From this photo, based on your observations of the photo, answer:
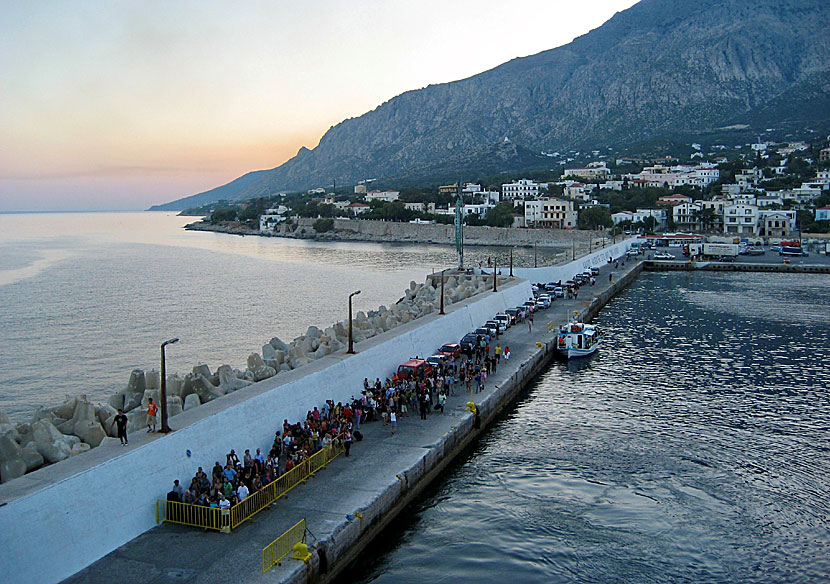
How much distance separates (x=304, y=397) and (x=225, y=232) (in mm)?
170069

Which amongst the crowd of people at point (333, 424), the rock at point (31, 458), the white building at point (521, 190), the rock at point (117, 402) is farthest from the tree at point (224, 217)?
the rock at point (31, 458)

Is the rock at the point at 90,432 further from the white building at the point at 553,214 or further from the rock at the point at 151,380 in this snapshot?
the white building at the point at 553,214

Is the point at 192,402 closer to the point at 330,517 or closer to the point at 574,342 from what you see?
the point at 330,517

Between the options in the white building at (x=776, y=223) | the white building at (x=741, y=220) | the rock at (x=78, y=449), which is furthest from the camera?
the white building at (x=741, y=220)

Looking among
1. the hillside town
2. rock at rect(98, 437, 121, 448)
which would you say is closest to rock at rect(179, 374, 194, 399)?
rock at rect(98, 437, 121, 448)

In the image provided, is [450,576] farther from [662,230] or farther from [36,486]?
[662,230]

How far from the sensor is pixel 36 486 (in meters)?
10.3

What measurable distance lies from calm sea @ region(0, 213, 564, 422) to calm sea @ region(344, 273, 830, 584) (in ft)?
53.2

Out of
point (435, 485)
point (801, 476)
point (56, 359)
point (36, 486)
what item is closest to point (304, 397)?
point (435, 485)

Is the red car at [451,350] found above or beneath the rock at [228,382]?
beneath

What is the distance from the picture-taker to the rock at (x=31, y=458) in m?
12.5

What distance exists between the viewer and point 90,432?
14.4 m

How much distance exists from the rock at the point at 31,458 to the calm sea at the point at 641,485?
6.05 metres

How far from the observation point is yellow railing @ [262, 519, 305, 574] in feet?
34.5
